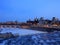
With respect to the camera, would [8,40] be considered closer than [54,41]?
No

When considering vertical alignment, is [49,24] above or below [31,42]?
below

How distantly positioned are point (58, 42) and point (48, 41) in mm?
140

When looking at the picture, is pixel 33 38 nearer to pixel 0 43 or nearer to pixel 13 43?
pixel 13 43

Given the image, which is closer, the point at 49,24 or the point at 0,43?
the point at 0,43

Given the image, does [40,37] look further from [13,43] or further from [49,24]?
[49,24]

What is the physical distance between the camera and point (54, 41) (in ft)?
9.04

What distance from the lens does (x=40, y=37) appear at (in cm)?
288

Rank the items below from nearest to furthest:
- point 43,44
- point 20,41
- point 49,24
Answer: point 43,44 → point 20,41 → point 49,24

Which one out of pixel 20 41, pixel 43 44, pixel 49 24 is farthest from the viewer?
pixel 49 24

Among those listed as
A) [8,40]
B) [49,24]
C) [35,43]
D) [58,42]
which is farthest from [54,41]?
[49,24]

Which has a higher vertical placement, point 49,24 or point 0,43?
point 0,43

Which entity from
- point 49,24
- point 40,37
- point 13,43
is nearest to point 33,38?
point 40,37

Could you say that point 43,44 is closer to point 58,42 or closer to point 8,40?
point 58,42

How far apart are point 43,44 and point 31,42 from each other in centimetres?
19
